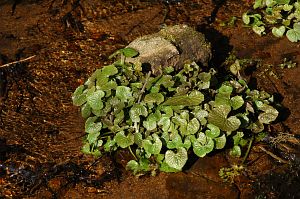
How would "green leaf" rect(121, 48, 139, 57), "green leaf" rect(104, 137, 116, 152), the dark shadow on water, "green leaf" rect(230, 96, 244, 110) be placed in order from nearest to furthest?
"green leaf" rect(230, 96, 244, 110), "green leaf" rect(104, 137, 116, 152), "green leaf" rect(121, 48, 139, 57), the dark shadow on water

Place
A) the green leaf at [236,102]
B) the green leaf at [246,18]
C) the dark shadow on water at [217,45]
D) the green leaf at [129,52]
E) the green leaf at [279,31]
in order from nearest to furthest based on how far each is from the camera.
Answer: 1. the green leaf at [236,102]
2. the green leaf at [129,52]
3. the dark shadow on water at [217,45]
4. the green leaf at [279,31]
5. the green leaf at [246,18]

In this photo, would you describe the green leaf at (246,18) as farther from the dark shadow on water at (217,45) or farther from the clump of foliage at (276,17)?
the dark shadow on water at (217,45)

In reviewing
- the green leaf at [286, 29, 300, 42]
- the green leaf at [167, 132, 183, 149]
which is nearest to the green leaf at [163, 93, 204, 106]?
the green leaf at [167, 132, 183, 149]

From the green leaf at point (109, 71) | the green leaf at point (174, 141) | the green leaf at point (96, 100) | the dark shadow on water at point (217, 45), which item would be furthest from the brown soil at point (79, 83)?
the green leaf at point (109, 71)

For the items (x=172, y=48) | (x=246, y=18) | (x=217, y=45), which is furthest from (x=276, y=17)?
(x=172, y=48)

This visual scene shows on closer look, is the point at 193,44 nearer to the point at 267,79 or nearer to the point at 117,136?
the point at 267,79

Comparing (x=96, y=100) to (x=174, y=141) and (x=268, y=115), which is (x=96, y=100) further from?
(x=268, y=115)

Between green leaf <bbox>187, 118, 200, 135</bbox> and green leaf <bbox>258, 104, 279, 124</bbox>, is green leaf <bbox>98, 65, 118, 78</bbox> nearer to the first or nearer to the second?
green leaf <bbox>187, 118, 200, 135</bbox>
